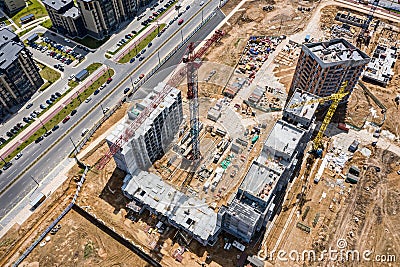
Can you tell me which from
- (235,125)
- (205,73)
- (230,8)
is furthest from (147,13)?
(235,125)

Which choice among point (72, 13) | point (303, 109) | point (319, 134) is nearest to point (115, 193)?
point (303, 109)

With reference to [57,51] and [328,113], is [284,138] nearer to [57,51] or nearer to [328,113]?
[328,113]

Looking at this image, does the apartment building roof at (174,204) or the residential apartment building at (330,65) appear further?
the residential apartment building at (330,65)

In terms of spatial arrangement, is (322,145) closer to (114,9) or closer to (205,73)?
(205,73)

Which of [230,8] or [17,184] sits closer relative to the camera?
[17,184]

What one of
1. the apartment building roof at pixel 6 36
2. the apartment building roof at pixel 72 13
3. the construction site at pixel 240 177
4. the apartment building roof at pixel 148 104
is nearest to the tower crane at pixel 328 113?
the construction site at pixel 240 177

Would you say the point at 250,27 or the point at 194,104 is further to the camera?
the point at 250,27

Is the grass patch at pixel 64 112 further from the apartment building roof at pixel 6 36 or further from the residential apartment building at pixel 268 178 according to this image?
the residential apartment building at pixel 268 178

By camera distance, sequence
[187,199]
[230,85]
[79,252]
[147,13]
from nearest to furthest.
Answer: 1. [79,252]
2. [187,199]
3. [230,85]
4. [147,13]
